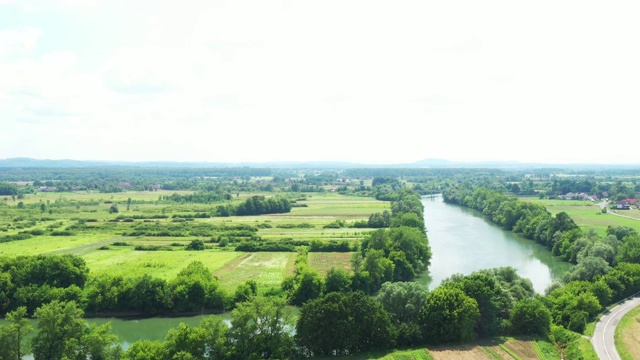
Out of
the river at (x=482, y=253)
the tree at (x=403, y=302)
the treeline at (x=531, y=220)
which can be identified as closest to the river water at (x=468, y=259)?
the river at (x=482, y=253)

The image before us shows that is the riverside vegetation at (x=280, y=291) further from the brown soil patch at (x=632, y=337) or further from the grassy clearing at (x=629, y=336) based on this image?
the brown soil patch at (x=632, y=337)

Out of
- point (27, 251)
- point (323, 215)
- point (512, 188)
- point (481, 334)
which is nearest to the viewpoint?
point (481, 334)

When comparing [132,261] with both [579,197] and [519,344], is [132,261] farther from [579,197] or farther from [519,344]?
[579,197]

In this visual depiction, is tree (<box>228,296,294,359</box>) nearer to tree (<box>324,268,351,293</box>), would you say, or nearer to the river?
tree (<box>324,268,351,293</box>)

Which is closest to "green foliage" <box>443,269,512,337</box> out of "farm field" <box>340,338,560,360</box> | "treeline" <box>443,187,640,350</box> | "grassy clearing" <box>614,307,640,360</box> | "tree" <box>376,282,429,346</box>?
"farm field" <box>340,338,560,360</box>

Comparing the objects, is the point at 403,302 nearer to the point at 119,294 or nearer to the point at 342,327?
the point at 342,327

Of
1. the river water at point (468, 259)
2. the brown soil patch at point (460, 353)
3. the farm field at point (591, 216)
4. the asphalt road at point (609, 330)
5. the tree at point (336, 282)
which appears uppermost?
the tree at point (336, 282)

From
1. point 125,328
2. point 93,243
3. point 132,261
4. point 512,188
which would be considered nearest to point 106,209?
point 93,243

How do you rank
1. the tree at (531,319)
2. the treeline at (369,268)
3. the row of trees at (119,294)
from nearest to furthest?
the tree at (531,319) < the row of trees at (119,294) < the treeline at (369,268)

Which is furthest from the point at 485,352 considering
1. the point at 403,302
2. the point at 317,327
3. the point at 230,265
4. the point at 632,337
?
the point at 230,265
